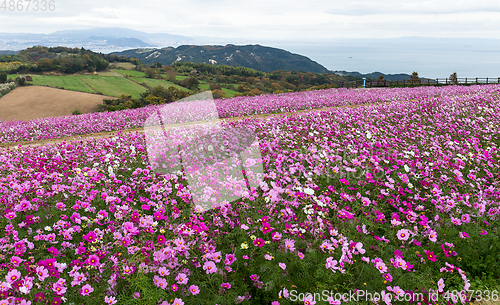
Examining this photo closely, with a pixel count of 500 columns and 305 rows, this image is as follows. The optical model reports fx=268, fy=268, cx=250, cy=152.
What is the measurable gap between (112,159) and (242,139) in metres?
3.22

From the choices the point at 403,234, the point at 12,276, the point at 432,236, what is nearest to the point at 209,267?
the point at 12,276

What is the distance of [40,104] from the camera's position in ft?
132

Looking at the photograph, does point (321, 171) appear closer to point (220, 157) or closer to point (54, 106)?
point (220, 157)

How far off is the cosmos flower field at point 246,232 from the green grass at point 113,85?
Result: 56.9m

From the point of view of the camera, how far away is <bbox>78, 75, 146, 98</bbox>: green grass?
5849cm

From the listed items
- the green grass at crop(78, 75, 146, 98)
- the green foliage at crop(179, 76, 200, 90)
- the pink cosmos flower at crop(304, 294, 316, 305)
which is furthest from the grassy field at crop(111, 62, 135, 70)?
the pink cosmos flower at crop(304, 294, 316, 305)

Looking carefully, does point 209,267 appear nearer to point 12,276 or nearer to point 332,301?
point 332,301

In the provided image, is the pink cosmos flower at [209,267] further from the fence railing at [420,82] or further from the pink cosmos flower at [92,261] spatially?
the fence railing at [420,82]

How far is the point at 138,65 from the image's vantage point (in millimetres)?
96438

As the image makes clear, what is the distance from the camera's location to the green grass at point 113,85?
192ft

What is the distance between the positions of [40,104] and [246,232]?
49.0 m

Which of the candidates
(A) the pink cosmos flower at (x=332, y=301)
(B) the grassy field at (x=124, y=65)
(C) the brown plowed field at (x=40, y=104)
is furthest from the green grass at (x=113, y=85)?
(A) the pink cosmos flower at (x=332, y=301)

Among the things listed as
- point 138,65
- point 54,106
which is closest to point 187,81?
point 54,106

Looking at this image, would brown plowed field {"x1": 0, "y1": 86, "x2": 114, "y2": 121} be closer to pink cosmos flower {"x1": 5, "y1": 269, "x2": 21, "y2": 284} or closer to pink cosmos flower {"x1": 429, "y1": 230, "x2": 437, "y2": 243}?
pink cosmos flower {"x1": 5, "y1": 269, "x2": 21, "y2": 284}
